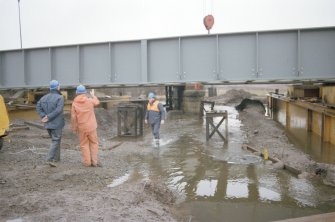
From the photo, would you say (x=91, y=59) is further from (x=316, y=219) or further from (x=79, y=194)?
(x=316, y=219)

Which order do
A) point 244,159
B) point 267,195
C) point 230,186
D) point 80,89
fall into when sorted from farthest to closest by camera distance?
point 244,159 < point 80,89 < point 230,186 < point 267,195

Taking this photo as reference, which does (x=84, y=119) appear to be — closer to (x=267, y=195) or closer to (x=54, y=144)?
(x=54, y=144)

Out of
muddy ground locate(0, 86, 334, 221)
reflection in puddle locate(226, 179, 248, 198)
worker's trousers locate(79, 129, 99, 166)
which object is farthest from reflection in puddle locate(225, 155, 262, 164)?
worker's trousers locate(79, 129, 99, 166)

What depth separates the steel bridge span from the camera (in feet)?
34.1

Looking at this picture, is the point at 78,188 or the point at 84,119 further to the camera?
the point at 84,119

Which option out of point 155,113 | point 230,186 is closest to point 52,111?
point 230,186

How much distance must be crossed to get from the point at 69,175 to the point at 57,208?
1.82 meters

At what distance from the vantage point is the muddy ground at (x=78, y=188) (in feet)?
14.7

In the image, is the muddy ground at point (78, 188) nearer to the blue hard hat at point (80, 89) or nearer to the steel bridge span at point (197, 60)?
the blue hard hat at point (80, 89)

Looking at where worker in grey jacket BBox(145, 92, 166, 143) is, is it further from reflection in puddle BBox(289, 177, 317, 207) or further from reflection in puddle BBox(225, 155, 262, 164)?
reflection in puddle BBox(289, 177, 317, 207)

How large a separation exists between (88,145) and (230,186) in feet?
10.1

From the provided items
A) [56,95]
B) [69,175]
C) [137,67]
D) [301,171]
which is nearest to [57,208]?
[69,175]

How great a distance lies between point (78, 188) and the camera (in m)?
5.71

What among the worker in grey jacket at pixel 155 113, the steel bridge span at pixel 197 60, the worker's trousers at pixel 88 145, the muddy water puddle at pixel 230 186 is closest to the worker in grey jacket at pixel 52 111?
Answer: the worker's trousers at pixel 88 145
